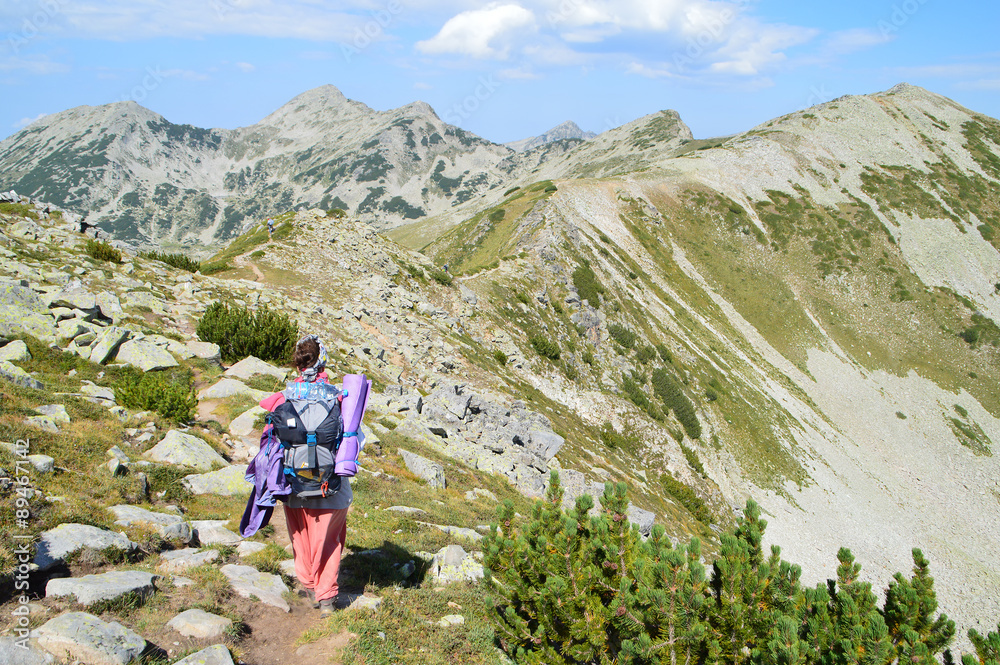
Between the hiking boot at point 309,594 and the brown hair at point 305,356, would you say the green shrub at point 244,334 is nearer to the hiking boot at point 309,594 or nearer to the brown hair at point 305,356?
the hiking boot at point 309,594

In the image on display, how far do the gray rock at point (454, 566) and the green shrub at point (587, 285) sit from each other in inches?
1462

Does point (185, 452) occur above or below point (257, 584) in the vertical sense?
above

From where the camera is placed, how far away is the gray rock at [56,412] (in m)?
8.55

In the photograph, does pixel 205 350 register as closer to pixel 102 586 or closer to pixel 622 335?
pixel 102 586

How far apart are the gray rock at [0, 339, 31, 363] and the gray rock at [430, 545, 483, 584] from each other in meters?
10.7

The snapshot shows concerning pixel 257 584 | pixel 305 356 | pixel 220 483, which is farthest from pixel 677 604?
pixel 220 483

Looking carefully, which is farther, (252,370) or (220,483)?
(252,370)

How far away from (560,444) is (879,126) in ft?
375

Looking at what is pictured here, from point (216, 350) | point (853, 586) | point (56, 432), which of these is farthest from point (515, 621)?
point (216, 350)

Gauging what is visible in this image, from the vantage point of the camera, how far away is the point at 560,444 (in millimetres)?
22484

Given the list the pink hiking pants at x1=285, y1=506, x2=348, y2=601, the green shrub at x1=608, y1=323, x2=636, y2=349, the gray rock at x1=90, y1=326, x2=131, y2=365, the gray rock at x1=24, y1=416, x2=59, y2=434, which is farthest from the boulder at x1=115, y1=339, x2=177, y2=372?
the green shrub at x1=608, y1=323, x2=636, y2=349

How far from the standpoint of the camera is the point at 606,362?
40.7 metres

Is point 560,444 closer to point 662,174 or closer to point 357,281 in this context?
point 357,281

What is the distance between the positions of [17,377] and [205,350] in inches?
212
